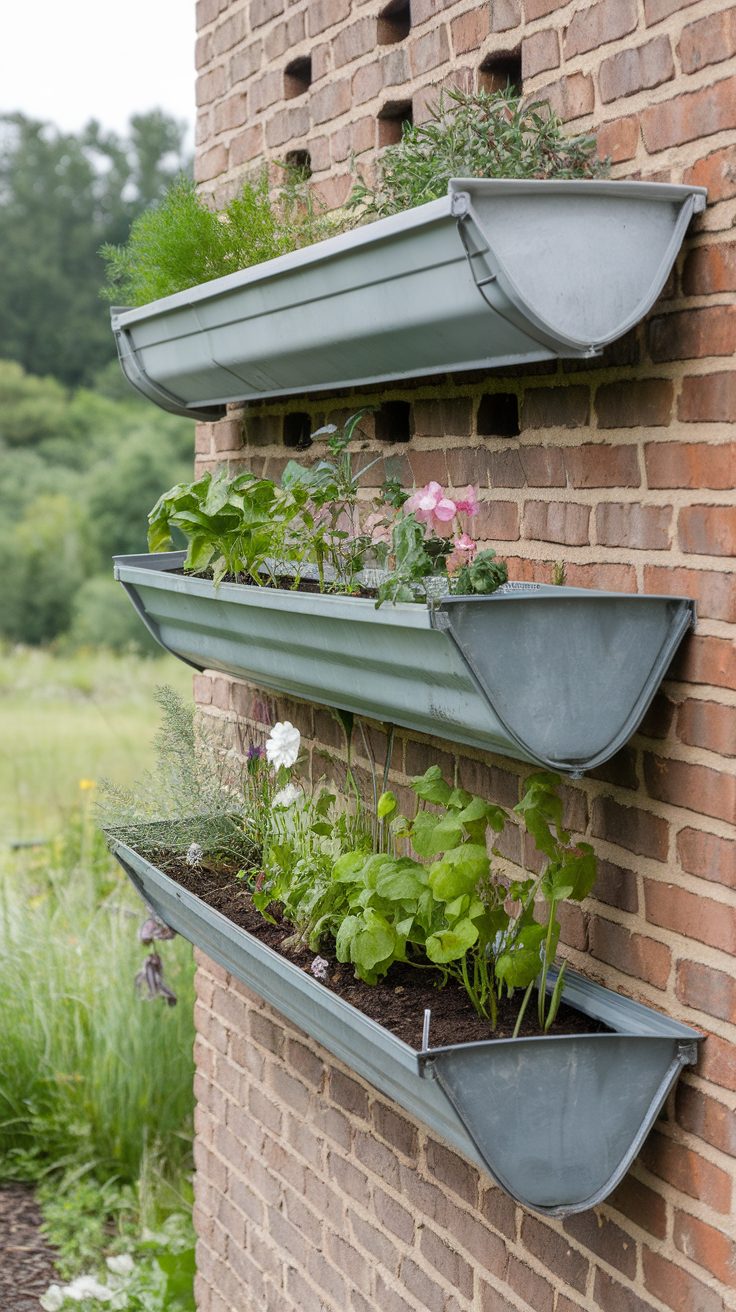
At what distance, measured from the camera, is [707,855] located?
1.64 m

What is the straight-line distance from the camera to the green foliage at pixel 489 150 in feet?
5.84

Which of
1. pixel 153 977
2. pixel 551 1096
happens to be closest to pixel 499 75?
pixel 551 1096

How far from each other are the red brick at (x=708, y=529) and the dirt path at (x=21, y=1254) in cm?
338

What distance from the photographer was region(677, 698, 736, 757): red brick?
159cm

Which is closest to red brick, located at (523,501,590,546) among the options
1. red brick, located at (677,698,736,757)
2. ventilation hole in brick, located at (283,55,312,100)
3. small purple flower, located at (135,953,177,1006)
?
red brick, located at (677,698,736,757)

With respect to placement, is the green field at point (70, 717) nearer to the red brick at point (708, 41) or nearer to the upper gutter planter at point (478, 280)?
the upper gutter planter at point (478, 280)

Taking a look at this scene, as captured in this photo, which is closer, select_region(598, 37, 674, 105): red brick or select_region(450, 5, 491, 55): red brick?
select_region(598, 37, 674, 105): red brick

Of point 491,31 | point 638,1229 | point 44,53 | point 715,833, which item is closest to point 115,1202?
point 638,1229

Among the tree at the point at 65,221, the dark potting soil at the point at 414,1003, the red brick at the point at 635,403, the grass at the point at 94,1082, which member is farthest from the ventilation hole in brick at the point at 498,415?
the tree at the point at 65,221

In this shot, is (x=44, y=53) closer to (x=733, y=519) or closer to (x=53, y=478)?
(x=53, y=478)

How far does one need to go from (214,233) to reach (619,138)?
1.00m

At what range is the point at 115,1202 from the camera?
4.48m

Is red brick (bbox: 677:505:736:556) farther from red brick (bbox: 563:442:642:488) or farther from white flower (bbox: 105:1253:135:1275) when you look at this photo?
white flower (bbox: 105:1253:135:1275)

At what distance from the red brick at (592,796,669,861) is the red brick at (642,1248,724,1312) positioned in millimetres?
514
